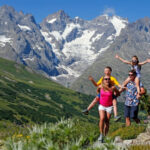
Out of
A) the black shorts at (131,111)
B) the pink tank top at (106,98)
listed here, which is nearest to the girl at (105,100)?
the pink tank top at (106,98)

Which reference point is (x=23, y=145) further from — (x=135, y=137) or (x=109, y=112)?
(x=135, y=137)

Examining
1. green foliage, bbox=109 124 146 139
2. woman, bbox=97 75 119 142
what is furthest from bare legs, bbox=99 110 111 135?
green foliage, bbox=109 124 146 139

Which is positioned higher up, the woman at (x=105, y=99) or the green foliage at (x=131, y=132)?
the woman at (x=105, y=99)

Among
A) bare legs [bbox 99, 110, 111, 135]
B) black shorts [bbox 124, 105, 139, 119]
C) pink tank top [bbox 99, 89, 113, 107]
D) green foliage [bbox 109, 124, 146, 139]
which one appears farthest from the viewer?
green foliage [bbox 109, 124, 146, 139]

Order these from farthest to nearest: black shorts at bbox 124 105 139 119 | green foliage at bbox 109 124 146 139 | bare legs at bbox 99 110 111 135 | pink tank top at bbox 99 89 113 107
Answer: green foliage at bbox 109 124 146 139
black shorts at bbox 124 105 139 119
pink tank top at bbox 99 89 113 107
bare legs at bbox 99 110 111 135

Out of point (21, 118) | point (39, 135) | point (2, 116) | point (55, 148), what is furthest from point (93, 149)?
point (21, 118)

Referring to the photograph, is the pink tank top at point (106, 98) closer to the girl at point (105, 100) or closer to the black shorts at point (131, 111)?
the girl at point (105, 100)

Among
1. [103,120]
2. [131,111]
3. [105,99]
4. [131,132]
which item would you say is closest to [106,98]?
[105,99]

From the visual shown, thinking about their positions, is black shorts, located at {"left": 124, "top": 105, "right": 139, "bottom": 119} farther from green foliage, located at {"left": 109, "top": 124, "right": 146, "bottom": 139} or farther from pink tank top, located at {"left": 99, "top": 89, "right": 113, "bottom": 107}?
pink tank top, located at {"left": 99, "top": 89, "right": 113, "bottom": 107}

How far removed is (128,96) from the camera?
13641 millimetres

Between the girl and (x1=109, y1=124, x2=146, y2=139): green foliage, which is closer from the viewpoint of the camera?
the girl

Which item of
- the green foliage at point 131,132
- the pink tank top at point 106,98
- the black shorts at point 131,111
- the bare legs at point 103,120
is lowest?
the green foliage at point 131,132

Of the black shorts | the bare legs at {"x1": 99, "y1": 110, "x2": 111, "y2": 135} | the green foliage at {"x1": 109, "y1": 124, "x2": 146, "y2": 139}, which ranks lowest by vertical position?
the green foliage at {"x1": 109, "y1": 124, "x2": 146, "y2": 139}

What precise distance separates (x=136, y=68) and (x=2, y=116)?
16557cm
